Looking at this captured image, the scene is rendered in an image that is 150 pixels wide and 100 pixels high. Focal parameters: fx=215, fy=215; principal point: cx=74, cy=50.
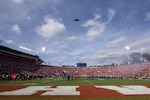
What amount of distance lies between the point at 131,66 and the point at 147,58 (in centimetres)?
10045

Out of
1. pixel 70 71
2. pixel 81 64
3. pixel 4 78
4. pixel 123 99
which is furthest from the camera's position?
pixel 81 64

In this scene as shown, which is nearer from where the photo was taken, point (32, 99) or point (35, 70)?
point (32, 99)

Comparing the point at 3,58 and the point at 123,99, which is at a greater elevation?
the point at 3,58

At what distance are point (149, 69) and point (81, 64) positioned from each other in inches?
2397

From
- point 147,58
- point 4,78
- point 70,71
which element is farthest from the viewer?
point 147,58

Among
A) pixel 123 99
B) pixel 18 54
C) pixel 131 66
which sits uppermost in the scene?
pixel 18 54

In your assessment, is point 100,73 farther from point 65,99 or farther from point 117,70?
point 65,99

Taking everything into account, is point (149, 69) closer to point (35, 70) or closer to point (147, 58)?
point (35, 70)

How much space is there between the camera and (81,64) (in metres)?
139

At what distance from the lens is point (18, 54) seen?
10156cm

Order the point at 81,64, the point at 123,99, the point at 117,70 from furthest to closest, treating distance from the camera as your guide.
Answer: the point at 81,64 < the point at 117,70 < the point at 123,99

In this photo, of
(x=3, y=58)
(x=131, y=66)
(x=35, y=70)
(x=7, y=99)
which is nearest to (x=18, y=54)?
(x=35, y=70)

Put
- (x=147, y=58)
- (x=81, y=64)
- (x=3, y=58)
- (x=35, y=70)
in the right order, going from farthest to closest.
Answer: (x=147, y=58) → (x=81, y=64) → (x=35, y=70) → (x=3, y=58)

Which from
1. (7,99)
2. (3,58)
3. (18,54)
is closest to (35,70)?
(18,54)
